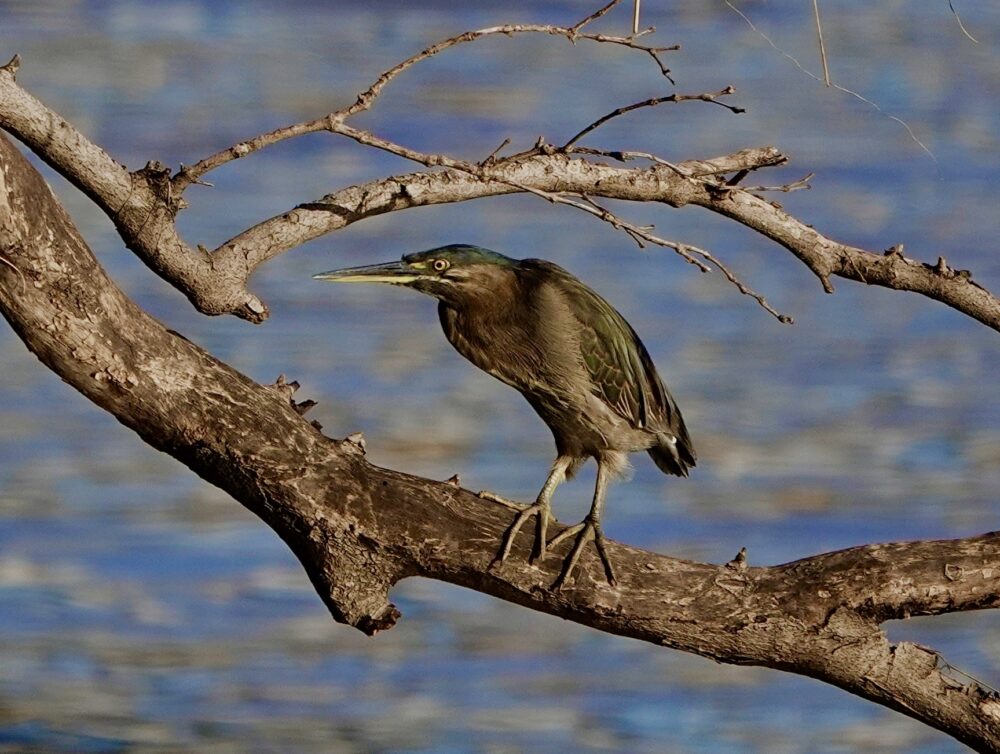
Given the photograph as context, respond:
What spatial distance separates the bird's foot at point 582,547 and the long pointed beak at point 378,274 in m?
0.42

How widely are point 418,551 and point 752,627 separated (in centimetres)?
48

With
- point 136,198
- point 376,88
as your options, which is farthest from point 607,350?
point 136,198

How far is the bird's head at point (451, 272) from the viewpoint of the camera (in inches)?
94.0

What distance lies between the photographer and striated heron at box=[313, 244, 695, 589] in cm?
241

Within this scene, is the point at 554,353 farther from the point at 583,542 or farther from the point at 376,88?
the point at 376,88

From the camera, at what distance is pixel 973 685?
2.55 meters

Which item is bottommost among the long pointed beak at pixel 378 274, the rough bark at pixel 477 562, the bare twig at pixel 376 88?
the rough bark at pixel 477 562

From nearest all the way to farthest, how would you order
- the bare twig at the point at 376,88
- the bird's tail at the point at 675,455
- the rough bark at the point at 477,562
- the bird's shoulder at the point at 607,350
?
the bare twig at the point at 376,88, the rough bark at the point at 477,562, the bird's shoulder at the point at 607,350, the bird's tail at the point at 675,455

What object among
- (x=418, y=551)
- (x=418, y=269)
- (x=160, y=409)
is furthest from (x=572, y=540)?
(x=160, y=409)

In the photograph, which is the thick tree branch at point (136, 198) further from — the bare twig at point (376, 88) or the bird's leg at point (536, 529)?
the bird's leg at point (536, 529)

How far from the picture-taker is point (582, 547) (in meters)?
2.46

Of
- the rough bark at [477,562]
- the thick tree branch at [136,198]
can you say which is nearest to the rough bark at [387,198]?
the thick tree branch at [136,198]

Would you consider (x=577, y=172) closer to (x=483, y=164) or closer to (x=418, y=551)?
(x=483, y=164)

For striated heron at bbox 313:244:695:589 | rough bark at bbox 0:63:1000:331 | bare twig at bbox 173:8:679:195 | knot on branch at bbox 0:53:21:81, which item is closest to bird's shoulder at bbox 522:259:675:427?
striated heron at bbox 313:244:695:589
